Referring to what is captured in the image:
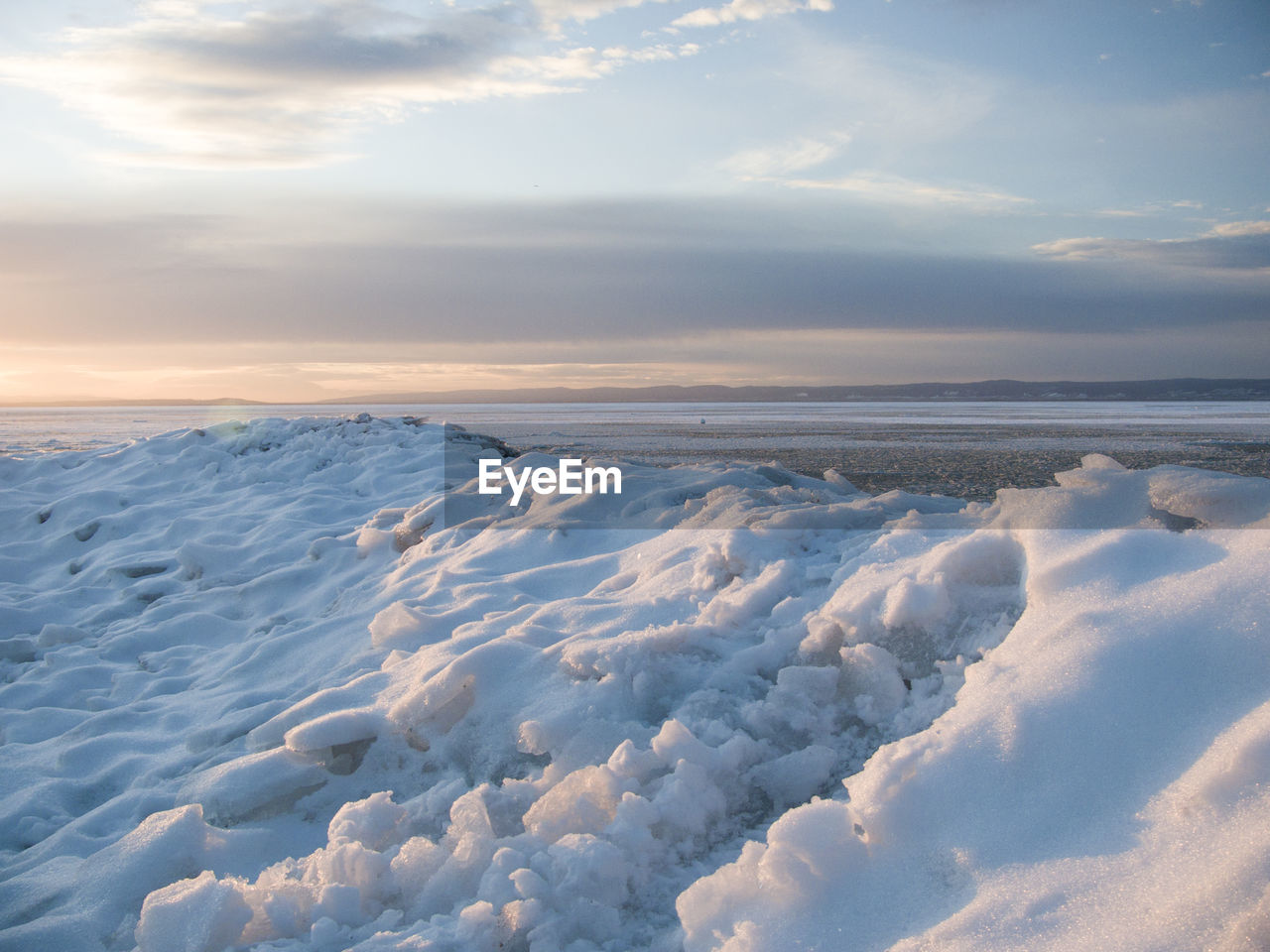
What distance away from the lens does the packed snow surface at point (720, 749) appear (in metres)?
1.84

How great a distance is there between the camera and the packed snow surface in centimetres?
184

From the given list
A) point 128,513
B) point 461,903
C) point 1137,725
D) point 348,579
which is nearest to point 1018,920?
point 1137,725

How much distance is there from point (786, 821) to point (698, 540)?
2.07 m

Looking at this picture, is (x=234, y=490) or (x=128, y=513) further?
(x=234, y=490)

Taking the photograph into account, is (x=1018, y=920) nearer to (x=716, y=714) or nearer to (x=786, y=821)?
(x=786, y=821)

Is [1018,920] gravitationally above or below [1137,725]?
below

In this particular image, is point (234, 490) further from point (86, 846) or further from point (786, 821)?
point (786, 821)

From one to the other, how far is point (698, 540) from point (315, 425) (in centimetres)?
866

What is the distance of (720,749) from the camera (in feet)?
8.25

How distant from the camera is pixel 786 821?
2031mm

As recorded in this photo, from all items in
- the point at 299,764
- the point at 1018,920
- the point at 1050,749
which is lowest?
the point at 299,764

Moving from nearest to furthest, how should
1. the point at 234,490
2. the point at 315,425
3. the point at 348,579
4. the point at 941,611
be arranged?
the point at 941,611
the point at 348,579
the point at 234,490
the point at 315,425

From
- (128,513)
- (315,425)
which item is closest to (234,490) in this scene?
(128,513)

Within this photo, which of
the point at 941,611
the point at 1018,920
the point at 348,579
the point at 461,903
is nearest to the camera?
the point at 1018,920
